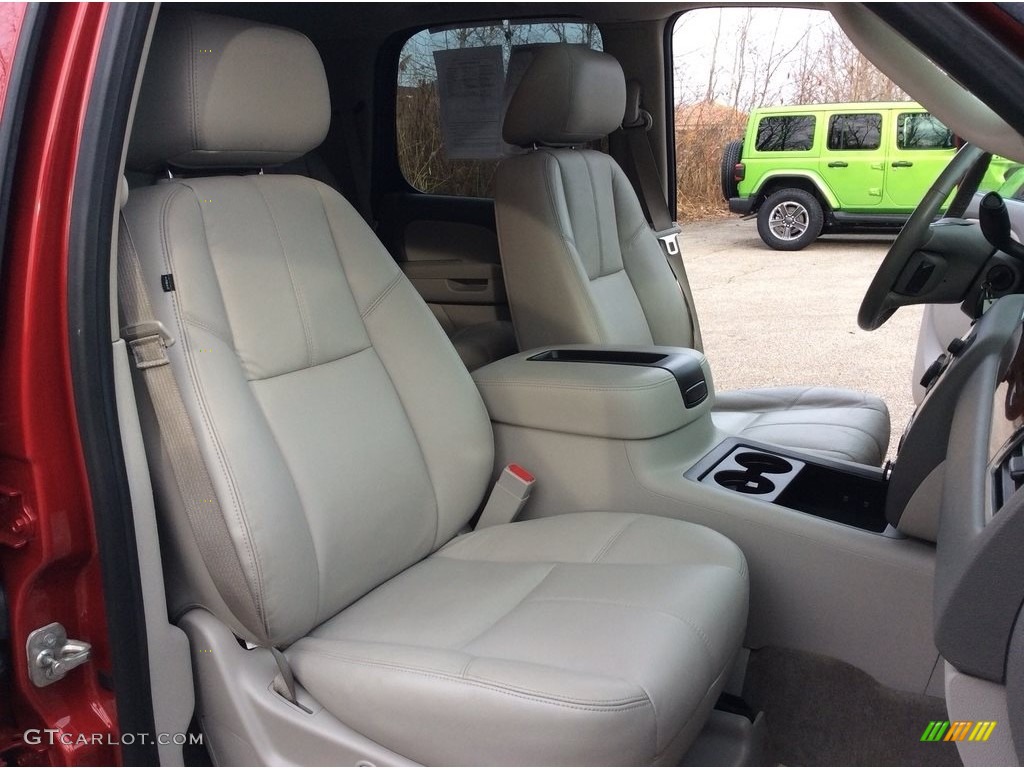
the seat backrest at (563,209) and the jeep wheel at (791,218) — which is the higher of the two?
the seat backrest at (563,209)

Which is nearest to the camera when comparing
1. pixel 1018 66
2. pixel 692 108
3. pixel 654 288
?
pixel 1018 66

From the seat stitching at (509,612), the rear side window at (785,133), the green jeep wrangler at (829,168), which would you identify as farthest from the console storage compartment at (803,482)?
the rear side window at (785,133)

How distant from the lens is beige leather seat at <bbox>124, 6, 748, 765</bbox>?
3.92ft

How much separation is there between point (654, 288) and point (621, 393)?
962mm

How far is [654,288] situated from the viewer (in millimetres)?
2680

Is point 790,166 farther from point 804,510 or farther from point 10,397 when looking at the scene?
point 10,397

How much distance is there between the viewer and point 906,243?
157cm

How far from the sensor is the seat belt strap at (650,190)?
2965 millimetres

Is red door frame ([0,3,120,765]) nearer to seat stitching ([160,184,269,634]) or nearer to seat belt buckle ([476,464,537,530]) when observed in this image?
seat stitching ([160,184,269,634])

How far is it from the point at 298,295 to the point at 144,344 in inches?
12.3

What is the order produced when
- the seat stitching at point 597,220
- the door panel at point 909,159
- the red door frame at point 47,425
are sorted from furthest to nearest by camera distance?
the door panel at point 909,159 → the seat stitching at point 597,220 → the red door frame at point 47,425

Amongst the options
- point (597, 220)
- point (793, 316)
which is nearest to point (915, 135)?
point (793, 316)

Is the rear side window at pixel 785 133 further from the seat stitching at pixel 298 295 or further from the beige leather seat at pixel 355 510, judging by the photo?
the seat stitching at pixel 298 295

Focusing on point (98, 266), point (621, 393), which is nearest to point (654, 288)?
point (621, 393)
